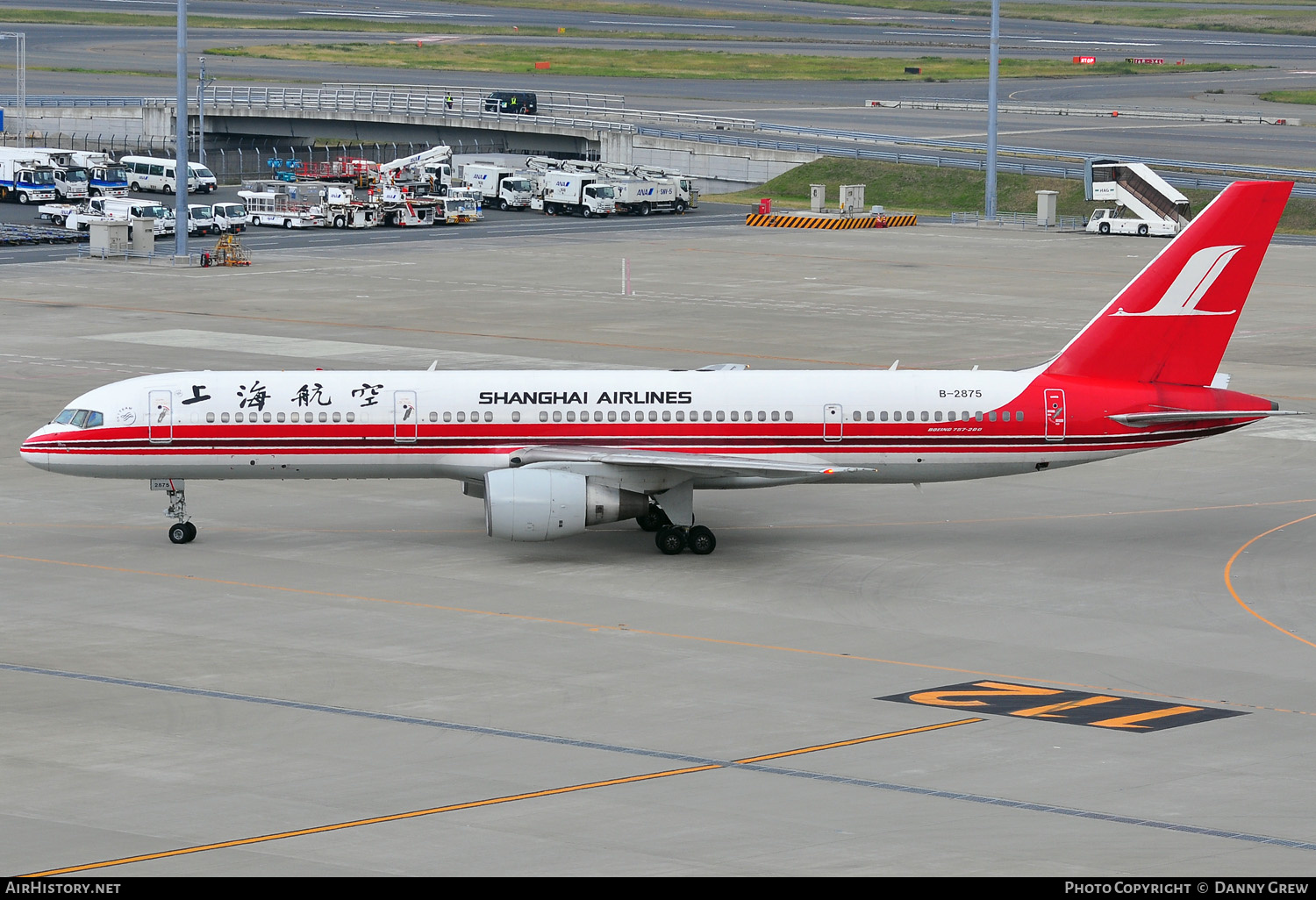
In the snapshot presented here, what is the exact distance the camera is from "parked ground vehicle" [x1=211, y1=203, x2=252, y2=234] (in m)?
118

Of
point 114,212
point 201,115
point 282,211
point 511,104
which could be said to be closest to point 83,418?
point 114,212

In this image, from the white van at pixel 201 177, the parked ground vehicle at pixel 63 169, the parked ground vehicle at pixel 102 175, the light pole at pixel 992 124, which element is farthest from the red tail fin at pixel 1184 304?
the white van at pixel 201 177

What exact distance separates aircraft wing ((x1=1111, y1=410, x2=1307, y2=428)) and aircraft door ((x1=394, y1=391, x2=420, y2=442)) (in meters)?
16.2

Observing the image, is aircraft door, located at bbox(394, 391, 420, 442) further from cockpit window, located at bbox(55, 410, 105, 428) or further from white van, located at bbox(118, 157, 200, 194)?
white van, located at bbox(118, 157, 200, 194)

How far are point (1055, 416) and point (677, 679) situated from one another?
14327 mm

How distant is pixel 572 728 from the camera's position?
2958 cm

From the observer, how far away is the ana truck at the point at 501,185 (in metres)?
138

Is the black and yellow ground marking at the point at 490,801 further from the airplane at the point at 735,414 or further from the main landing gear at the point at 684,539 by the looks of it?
the airplane at the point at 735,414

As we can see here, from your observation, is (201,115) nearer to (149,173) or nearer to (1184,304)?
(149,173)

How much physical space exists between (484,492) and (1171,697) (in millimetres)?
17476

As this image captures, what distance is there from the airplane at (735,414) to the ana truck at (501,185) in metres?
96.2

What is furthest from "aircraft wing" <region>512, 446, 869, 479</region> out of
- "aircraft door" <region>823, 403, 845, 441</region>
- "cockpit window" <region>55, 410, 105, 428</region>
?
"cockpit window" <region>55, 410, 105, 428</region>

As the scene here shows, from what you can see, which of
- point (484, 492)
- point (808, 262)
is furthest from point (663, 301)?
point (484, 492)

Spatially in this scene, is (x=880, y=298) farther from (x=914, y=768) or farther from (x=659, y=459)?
(x=914, y=768)
